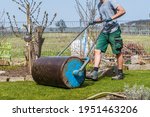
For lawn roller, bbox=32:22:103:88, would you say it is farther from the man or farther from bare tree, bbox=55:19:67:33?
bare tree, bbox=55:19:67:33

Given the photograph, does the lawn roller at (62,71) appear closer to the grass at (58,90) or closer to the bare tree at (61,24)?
the grass at (58,90)

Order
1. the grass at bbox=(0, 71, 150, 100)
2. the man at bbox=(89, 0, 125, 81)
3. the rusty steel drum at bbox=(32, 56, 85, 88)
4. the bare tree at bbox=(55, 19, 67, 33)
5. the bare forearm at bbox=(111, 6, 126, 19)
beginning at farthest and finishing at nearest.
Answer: the bare tree at bbox=(55, 19, 67, 33) → the man at bbox=(89, 0, 125, 81) → the bare forearm at bbox=(111, 6, 126, 19) → the rusty steel drum at bbox=(32, 56, 85, 88) → the grass at bbox=(0, 71, 150, 100)

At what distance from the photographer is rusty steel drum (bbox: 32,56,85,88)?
835cm

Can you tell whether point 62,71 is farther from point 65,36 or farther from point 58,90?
point 65,36

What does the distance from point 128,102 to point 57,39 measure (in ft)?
39.0

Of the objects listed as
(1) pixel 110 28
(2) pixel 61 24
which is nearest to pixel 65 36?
(2) pixel 61 24

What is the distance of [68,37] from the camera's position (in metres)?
17.5

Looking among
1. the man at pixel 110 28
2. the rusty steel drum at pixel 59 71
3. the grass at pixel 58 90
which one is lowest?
the grass at pixel 58 90

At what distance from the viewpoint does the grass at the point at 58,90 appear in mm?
7590

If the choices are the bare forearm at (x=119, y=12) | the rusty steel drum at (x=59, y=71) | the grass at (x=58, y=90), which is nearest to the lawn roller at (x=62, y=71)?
the rusty steel drum at (x=59, y=71)

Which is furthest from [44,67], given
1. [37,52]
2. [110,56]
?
[110,56]

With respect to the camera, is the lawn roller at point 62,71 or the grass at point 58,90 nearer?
the grass at point 58,90

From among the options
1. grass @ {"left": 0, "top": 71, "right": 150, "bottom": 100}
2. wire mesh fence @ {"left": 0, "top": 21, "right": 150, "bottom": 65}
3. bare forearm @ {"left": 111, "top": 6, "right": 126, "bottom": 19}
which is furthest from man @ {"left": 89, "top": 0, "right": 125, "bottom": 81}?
wire mesh fence @ {"left": 0, "top": 21, "right": 150, "bottom": 65}

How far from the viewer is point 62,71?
8.30 meters
